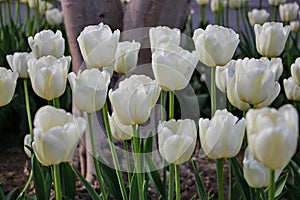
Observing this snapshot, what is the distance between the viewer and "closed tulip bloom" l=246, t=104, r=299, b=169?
68cm

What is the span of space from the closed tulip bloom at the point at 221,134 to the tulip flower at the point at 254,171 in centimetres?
3

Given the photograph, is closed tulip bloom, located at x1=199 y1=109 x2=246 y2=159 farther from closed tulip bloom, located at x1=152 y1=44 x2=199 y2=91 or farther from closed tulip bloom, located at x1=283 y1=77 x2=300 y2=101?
closed tulip bloom, located at x1=283 y1=77 x2=300 y2=101

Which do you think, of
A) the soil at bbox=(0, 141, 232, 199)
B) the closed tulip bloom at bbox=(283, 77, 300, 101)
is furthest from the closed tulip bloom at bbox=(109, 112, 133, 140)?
the soil at bbox=(0, 141, 232, 199)

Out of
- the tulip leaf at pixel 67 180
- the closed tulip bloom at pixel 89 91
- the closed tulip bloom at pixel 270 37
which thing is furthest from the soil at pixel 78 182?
the closed tulip bloom at pixel 89 91

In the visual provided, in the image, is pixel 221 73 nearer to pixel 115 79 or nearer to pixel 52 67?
pixel 52 67

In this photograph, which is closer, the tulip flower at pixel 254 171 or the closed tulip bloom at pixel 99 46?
the tulip flower at pixel 254 171

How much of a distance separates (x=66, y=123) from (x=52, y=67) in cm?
18

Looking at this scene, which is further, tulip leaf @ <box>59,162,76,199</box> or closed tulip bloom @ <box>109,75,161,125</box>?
tulip leaf @ <box>59,162,76,199</box>

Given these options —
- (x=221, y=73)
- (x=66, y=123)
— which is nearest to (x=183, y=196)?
(x=221, y=73)

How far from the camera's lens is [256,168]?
2.98 ft

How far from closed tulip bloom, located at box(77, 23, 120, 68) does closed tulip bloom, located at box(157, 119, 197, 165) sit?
196 mm

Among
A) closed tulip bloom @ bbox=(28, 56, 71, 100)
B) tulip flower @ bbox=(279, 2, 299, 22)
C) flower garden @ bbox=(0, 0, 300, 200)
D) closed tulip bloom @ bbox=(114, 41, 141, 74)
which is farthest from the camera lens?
tulip flower @ bbox=(279, 2, 299, 22)

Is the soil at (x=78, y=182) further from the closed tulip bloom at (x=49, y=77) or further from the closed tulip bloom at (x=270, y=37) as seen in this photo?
the closed tulip bloom at (x=49, y=77)

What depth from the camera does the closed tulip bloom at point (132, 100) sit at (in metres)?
0.95
